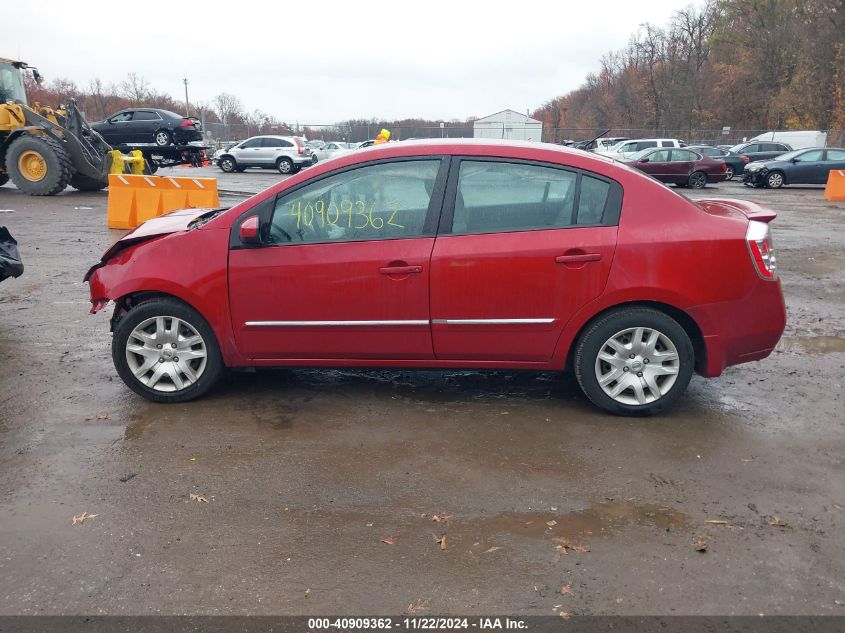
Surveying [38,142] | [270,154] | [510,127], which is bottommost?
[270,154]

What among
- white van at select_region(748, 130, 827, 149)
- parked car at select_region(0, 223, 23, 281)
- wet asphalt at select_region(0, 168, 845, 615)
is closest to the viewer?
wet asphalt at select_region(0, 168, 845, 615)

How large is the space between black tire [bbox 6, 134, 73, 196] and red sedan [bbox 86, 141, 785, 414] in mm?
13871

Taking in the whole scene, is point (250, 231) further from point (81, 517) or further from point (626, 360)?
point (626, 360)

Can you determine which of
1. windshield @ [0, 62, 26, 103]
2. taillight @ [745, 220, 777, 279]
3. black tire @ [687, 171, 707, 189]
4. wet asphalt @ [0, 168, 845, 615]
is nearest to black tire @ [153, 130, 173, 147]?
windshield @ [0, 62, 26, 103]

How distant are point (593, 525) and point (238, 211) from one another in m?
2.93

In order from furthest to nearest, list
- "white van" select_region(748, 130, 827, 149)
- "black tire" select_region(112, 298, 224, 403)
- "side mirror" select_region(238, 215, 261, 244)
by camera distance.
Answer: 1. "white van" select_region(748, 130, 827, 149)
2. "black tire" select_region(112, 298, 224, 403)
3. "side mirror" select_region(238, 215, 261, 244)

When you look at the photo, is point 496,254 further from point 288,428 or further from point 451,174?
point 288,428

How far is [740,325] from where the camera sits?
4.32 m

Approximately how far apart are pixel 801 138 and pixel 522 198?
3919 centimetres

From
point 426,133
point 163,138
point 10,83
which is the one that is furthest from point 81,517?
point 426,133

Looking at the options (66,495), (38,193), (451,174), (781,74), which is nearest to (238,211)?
(451,174)

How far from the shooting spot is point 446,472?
12.4 feet

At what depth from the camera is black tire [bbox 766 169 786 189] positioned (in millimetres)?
23984

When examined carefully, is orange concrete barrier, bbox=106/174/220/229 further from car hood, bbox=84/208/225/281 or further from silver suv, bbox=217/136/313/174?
silver suv, bbox=217/136/313/174
